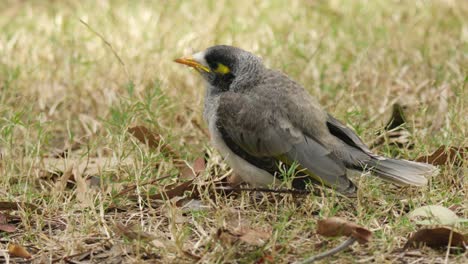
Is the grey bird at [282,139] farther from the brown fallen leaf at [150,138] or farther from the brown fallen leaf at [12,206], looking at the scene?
the brown fallen leaf at [12,206]

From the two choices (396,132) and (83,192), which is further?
(396,132)

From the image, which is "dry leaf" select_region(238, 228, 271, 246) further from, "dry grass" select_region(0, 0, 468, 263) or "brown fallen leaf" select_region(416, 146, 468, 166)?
"brown fallen leaf" select_region(416, 146, 468, 166)

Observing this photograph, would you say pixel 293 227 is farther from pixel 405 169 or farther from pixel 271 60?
pixel 271 60

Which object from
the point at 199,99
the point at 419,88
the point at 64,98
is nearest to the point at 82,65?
the point at 64,98

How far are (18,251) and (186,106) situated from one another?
2436mm

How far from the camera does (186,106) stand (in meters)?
6.36

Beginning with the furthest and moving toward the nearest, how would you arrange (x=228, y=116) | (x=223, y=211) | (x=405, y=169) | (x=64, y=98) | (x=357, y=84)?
(x=64, y=98), (x=357, y=84), (x=228, y=116), (x=405, y=169), (x=223, y=211)

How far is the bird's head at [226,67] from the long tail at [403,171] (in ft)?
3.45

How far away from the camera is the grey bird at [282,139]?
4.90 m

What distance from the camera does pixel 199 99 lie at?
662 centimetres

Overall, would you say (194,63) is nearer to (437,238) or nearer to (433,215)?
(433,215)

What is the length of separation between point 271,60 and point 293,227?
300 centimetres

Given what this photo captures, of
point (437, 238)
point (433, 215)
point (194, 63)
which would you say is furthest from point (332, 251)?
point (194, 63)

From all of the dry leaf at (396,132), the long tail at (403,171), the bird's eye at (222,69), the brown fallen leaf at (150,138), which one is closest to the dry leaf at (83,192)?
the brown fallen leaf at (150,138)
